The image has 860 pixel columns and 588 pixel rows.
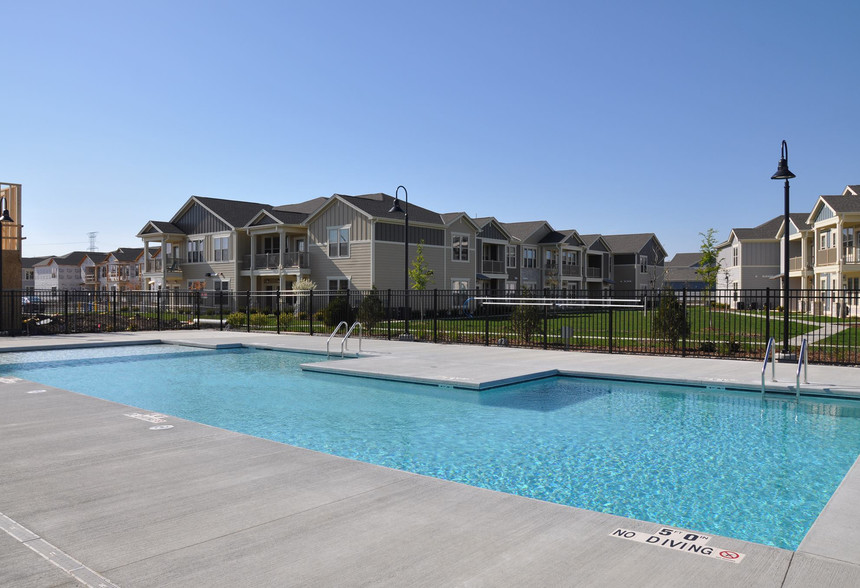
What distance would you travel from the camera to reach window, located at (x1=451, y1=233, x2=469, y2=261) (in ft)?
148

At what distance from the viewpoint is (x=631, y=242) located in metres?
72.7

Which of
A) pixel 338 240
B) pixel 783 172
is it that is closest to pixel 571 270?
pixel 338 240

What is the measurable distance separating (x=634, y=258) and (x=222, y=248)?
150 feet

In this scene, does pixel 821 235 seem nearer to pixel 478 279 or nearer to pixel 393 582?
pixel 478 279

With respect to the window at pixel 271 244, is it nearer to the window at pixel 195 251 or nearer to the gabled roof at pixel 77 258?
the window at pixel 195 251

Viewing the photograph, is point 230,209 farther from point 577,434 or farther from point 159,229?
point 577,434

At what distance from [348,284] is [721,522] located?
35791 millimetres

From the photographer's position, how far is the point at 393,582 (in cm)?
360

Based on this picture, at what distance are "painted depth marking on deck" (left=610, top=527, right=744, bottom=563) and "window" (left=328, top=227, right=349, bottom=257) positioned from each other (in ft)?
121

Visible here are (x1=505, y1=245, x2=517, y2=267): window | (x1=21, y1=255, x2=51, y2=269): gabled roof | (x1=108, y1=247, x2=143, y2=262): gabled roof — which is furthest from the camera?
(x1=21, y1=255, x2=51, y2=269): gabled roof

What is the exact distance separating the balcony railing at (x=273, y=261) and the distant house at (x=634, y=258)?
40235 mm

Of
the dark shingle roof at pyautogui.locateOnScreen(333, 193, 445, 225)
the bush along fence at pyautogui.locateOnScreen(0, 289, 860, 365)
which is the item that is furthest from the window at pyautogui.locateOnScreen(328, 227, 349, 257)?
the bush along fence at pyautogui.locateOnScreen(0, 289, 860, 365)

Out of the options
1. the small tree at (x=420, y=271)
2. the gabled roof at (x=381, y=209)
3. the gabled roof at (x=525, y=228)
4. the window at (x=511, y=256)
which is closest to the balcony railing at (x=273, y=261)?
the gabled roof at (x=381, y=209)

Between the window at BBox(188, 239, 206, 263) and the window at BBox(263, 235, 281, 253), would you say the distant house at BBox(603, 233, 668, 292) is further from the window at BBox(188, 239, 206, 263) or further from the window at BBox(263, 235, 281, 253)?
the window at BBox(188, 239, 206, 263)
